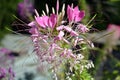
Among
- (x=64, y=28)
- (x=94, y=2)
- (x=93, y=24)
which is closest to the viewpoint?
(x=64, y=28)

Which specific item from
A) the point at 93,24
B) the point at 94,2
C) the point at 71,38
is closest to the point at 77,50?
the point at 71,38

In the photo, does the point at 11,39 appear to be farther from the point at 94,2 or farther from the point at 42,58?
the point at 42,58

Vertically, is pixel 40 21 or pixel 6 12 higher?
pixel 40 21

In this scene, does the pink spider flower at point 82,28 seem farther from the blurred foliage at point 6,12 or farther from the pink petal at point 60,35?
the blurred foliage at point 6,12

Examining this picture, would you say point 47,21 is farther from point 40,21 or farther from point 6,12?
point 6,12

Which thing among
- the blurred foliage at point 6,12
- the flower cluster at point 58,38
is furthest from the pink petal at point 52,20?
the blurred foliage at point 6,12

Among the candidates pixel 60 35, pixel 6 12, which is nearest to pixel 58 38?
pixel 60 35

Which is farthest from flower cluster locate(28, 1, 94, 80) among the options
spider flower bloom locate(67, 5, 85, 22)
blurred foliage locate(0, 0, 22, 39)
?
blurred foliage locate(0, 0, 22, 39)

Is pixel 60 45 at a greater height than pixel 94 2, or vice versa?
pixel 60 45
